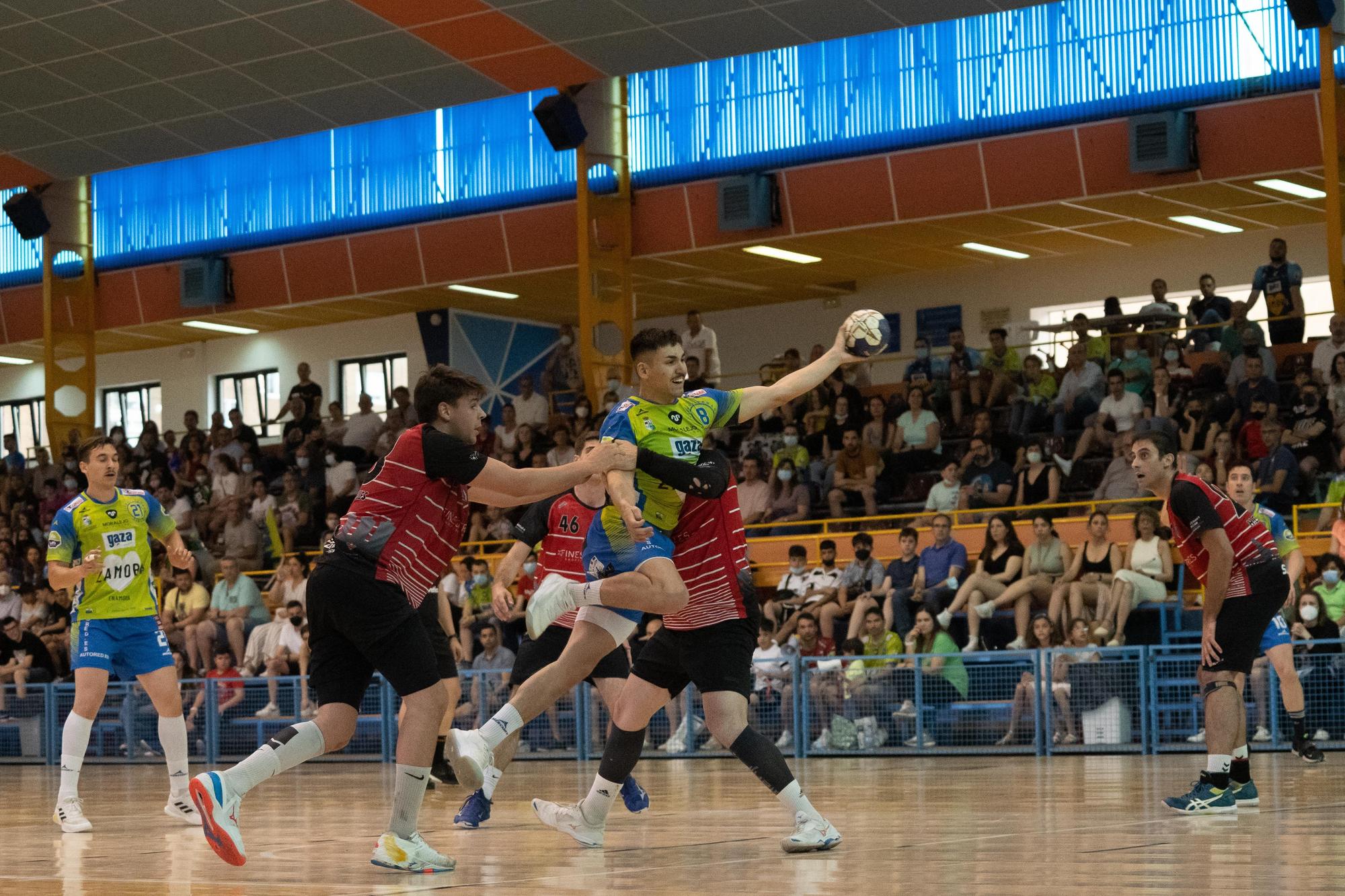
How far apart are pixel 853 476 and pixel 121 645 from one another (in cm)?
1182

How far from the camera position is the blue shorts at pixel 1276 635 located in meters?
Answer: 11.1

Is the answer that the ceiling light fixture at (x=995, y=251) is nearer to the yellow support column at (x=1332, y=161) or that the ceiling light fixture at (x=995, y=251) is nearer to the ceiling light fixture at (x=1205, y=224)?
the ceiling light fixture at (x=1205, y=224)

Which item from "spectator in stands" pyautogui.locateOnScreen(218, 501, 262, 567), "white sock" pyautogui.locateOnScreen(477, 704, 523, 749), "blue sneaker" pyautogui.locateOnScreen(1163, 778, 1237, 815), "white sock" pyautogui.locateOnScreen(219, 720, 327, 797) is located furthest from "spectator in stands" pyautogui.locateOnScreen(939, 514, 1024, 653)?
"spectator in stands" pyautogui.locateOnScreen(218, 501, 262, 567)

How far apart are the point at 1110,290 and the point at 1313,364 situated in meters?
7.99

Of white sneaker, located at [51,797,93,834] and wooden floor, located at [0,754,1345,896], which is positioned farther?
white sneaker, located at [51,797,93,834]

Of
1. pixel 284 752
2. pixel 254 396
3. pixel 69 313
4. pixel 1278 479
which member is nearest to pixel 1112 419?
pixel 1278 479

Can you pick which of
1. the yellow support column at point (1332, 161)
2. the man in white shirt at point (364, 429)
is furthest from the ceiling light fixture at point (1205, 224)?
the man in white shirt at point (364, 429)

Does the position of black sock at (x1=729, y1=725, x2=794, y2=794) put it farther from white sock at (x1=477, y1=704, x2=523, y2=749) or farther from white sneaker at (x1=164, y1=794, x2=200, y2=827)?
white sneaker at (x1=164, y1=794, x2=200, y2=827)

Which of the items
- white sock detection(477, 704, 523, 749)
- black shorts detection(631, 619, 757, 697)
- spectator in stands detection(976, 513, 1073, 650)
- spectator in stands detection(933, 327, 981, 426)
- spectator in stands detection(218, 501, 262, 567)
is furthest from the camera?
spectator in stands detection(218, 501, 262, 567)

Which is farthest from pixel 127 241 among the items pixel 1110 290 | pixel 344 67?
pixel 1110 290

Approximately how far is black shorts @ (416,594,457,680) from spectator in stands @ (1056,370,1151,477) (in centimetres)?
978

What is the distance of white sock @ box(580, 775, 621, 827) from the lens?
7.50 meters

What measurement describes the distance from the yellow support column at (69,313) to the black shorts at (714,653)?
23.8 meters

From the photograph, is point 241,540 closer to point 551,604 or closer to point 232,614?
point 232,614
